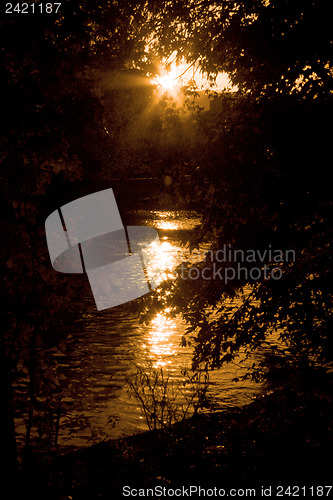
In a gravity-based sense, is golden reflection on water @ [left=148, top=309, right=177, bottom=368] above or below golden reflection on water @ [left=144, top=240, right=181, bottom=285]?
below

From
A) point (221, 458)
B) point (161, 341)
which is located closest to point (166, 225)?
point (161, 341)

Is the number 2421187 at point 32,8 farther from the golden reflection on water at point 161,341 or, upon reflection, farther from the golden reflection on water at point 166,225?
the golden reflection on water at point 166,225

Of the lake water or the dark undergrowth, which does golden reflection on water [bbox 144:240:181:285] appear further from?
the dark undergrowth

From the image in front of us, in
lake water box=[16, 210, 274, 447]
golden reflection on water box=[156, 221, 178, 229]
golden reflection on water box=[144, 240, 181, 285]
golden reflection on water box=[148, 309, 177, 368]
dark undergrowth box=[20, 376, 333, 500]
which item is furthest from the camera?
golden reflection on water box=[156, 221, 178, 229]

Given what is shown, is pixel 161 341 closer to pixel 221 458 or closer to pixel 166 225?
pixel 221 458

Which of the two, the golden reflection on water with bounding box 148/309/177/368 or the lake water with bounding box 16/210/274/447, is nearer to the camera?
the lake water with bounding box 16/210/274/447

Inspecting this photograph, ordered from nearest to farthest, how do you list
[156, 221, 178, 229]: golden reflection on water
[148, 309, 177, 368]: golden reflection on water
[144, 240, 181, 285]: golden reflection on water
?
[148, 309, 177, 368]: golden reflection on water < [144, 240, 181, 285]: golden reflection on water < [156, 221, 178, 229]: golden reflection on water

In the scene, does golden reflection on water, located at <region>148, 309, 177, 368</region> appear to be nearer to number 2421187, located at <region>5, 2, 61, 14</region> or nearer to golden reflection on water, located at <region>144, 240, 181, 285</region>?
golden reflection on water, located at <region>144, 240, 181, 285</region>

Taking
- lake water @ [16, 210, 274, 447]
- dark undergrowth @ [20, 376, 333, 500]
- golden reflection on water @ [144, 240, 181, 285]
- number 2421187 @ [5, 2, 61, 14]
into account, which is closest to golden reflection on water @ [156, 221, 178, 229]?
golden reflection on water @ [144, 240, 181, 285]

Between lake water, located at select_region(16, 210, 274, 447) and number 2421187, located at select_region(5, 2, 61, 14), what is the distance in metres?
3.07

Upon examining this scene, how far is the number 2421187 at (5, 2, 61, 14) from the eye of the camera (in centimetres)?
529

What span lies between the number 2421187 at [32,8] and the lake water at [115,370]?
307cm

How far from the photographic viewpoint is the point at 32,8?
531 centimetres

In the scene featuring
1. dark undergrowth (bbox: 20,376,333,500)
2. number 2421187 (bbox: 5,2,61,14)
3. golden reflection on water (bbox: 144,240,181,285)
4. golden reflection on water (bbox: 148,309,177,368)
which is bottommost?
dark undergrowth (bbox: 20,376,333,500)
